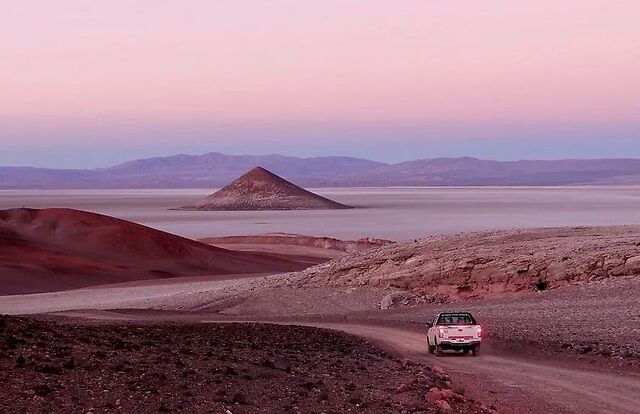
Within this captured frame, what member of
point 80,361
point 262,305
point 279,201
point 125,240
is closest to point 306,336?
Answer: point 80,361

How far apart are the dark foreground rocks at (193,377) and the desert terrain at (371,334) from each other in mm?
46

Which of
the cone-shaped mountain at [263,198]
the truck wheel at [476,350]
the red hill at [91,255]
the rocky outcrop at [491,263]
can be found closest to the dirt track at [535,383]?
the truck wheel at [476,350]

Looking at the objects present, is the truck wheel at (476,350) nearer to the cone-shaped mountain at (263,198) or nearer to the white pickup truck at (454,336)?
the white pickup truck at (454,336)

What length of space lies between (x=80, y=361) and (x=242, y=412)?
318 cm

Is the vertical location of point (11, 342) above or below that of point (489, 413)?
above

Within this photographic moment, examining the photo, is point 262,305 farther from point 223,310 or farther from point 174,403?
point 174,403

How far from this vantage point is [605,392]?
1725cm

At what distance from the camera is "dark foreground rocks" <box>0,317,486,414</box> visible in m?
13.0

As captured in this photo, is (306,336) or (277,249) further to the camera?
(277,249)

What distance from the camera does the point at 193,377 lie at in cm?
1515

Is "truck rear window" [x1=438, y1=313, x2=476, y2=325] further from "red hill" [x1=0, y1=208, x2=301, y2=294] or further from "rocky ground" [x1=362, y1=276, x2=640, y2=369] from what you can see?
"red hill" [x1=0, y1=208, x2=301, y2=294]

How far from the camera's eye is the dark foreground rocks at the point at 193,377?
13039 millimetres

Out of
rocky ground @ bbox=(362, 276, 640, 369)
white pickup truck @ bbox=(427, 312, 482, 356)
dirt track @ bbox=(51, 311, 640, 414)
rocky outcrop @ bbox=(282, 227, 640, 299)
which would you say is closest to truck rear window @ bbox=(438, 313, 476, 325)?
white pickup truck @ bbox=(427, 312, 482, 356)

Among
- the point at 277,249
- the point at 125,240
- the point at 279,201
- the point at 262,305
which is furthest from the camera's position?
the point at 279,201
